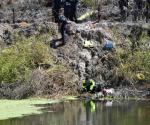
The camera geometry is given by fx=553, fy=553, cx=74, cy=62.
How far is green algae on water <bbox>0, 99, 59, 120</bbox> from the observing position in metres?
18.5

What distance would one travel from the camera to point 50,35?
27.5m

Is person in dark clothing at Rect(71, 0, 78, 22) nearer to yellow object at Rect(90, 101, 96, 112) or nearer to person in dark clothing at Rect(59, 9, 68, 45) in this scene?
person in dark clothing at Rect(59, 9, 68, 45)

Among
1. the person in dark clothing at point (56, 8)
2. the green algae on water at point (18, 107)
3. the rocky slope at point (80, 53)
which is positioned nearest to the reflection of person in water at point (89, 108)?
the green algae on water at point (18, 107)

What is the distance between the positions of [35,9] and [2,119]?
51.8ft

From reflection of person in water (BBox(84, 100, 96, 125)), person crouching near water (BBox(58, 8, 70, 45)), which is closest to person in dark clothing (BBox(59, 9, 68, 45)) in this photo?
person crouching near water (BBox(58, 8, 70, 45))

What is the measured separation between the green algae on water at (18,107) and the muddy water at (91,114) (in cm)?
43

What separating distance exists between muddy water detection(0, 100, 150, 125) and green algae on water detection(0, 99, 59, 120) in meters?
0.43

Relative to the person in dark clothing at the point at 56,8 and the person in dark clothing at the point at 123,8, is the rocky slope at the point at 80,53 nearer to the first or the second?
the person in dark clothing at the point at 123,8

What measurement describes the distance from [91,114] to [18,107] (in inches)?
124

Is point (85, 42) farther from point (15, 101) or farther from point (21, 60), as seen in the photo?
point (15, 101)

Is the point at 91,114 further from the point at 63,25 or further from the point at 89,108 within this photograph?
the point at 63,25

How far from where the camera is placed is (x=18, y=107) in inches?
785

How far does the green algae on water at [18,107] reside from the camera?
1850 cm

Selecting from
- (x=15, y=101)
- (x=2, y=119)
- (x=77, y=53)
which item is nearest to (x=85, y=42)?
(x=77, y=53)
